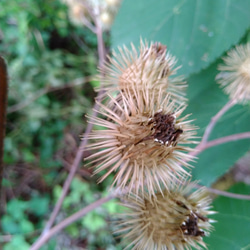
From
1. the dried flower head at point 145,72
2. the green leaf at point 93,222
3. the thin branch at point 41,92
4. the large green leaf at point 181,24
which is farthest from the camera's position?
the thin branch at point 41,92

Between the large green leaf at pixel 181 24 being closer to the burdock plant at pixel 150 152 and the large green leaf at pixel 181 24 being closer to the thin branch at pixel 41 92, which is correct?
the burdock plant at pixel 150 152

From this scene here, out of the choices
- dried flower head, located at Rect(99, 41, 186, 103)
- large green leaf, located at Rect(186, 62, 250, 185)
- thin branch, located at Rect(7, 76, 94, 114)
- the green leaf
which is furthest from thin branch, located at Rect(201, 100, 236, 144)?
thin branch, located at Rect(7, 76, 94, 114)

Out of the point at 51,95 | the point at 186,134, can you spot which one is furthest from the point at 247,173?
the point at 51,95

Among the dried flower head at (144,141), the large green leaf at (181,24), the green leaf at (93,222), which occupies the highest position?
the large green leaf at (181,24)

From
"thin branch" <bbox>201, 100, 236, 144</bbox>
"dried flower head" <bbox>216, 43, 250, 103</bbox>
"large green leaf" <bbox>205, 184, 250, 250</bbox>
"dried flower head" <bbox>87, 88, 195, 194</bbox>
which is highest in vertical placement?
"dried flower head" <bbox>216, 43, 250, 103</bbox>

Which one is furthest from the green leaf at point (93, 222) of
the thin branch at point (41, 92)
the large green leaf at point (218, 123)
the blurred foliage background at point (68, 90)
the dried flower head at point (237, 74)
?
the dried flower head at point (237, 74)

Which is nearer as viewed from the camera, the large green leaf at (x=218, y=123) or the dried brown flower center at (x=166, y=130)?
the dried brown flower center at (x=166, y=130)

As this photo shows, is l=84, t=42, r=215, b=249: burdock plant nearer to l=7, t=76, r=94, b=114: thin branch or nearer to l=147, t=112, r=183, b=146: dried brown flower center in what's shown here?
l=147, t=112, r=183, b=146: dried brown flower center

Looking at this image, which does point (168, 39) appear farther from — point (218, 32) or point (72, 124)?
point (72, 124)
